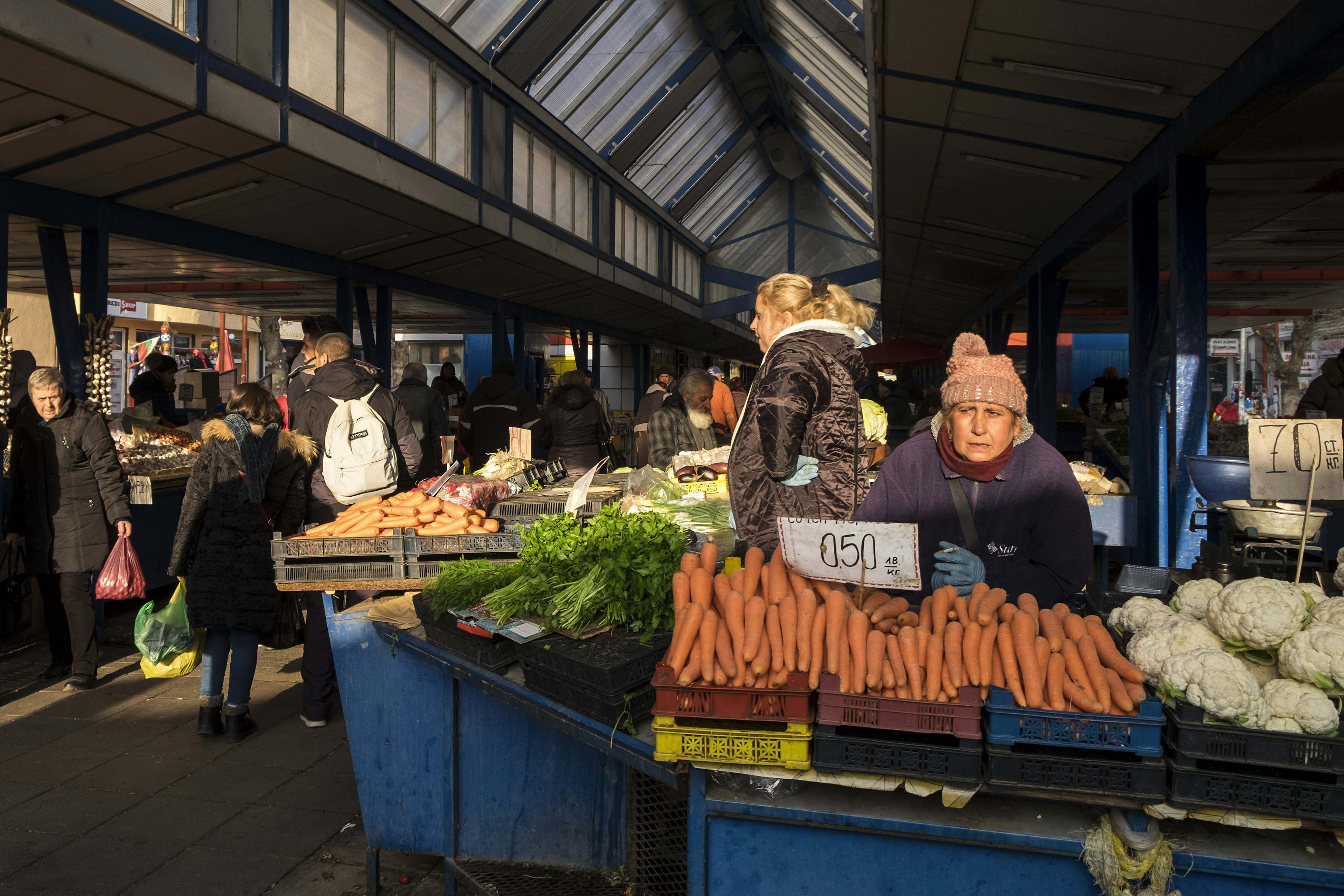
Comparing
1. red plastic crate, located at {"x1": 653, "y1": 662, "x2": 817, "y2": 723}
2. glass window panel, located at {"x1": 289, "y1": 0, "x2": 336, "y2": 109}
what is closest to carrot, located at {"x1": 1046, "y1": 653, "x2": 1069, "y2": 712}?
red plastic crate, located at {"x1": 653, "y1": 662, "x2": 817, "y2": 723}

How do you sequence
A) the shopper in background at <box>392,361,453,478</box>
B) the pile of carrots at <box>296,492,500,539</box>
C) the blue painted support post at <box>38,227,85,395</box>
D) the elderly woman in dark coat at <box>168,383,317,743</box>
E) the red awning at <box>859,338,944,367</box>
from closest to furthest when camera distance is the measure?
1. the pile of carrots at <box>296,492,500,539</box>
2. the elderly woman in dark coat at <box>168,383,317,743</box>
3. the blue painted support post at <box>38,227,85,395</box>
4. the shopper in background at <box>392,361,453,478</box>
5. the red awning at <box>859,338,944,367</box>

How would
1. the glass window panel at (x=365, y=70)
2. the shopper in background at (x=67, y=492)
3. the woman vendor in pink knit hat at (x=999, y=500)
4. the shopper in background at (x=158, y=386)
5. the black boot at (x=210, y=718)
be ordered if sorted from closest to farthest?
the woman vendor in pink knit hat at (x=999, y=500), the black boot at (x=210, y=718), the shopper in background at (x=67, y=492), the glass window panel at (x=365, y=70), the shopper in background at (x=158, y=386)

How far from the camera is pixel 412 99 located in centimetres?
973

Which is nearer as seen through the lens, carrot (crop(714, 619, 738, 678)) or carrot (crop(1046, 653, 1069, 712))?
carrot (crop(1046, 653, 1069, 712))

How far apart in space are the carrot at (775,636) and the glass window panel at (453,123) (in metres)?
9.22

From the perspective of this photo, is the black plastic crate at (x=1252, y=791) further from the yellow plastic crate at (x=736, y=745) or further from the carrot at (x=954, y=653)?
the yellow plastic crate at (x=736, y=745)

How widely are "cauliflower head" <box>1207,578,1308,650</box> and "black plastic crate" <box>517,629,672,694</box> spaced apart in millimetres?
1357

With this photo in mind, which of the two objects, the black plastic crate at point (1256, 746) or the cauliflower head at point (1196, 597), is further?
the cauliflower head at point (1196, 597)

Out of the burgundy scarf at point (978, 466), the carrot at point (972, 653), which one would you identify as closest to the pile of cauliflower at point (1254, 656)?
the carrot at point (972, 653)

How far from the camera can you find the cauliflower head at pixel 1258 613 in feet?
6.84

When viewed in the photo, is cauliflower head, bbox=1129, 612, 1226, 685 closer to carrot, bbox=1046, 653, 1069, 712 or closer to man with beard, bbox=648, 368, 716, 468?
carrot, bbox=1046, 653, 1069, 712

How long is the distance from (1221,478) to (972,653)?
351cm

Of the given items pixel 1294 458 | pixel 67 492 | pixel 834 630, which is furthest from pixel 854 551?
pixel 67 492

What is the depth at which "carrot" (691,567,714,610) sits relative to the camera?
244 cm
